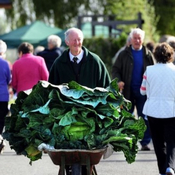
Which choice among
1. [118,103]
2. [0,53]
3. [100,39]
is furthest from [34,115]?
[100,39]

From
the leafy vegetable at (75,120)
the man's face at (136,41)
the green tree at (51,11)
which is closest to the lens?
the leafy vegetable at (75,120)

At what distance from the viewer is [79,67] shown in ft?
27.7

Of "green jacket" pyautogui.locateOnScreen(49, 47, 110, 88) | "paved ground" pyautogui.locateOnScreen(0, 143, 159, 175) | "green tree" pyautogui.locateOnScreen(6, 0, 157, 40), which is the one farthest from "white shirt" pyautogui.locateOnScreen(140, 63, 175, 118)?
"green tree" pyautogui.locateOnScreen(6, 0, 157, 40)

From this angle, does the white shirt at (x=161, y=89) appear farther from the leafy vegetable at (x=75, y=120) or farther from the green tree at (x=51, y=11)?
the green tree at (x=51, y=11)

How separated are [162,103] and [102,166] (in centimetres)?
178

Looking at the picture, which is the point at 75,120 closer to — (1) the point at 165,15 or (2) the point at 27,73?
(2) the point at 27,73

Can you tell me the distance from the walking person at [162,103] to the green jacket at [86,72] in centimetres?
90

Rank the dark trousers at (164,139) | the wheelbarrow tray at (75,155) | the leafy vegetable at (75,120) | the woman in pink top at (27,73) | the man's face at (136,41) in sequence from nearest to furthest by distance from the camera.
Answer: the wheelbarrow tray at (75,155)
the leafy vegetable at (75,120)
the dark trousers at (164,139)
the man's face at (136,41)
the woman in pink top at (27,73)

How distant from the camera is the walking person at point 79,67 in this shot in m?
8.33

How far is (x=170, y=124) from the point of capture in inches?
355

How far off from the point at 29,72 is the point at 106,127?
17.9 ft

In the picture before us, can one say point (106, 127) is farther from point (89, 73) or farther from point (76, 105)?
point (89, 73)

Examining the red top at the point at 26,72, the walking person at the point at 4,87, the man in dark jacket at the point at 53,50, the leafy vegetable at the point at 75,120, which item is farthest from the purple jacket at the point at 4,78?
the leafy vegetable at the point at 75,120

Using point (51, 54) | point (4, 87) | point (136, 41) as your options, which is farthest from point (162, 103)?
point (51, 54)
